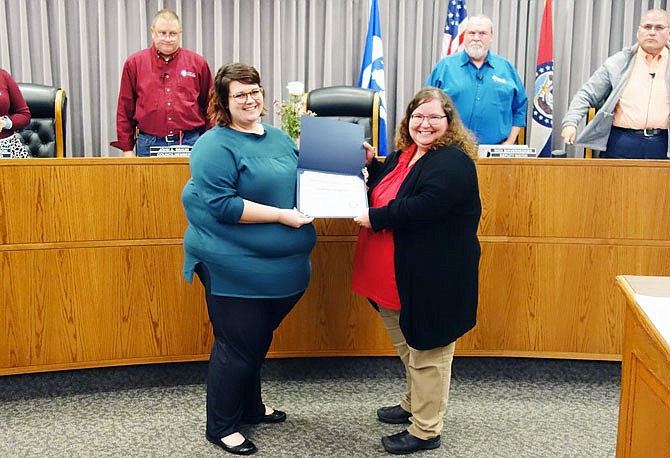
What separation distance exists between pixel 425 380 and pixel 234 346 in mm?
696

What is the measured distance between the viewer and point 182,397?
119 inches

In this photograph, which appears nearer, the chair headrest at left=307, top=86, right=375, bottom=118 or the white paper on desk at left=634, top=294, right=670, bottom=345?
the white paper on desk at left=634, top=294, right=670, bottom=345

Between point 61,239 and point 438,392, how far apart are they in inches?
64.3

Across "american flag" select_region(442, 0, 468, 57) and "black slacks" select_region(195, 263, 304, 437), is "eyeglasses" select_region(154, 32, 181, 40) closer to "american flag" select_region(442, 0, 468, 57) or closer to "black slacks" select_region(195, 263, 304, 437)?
"black slacks" select_region(195, 263, 304, 437)

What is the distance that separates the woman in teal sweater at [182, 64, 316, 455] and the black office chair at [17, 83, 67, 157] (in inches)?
77.6

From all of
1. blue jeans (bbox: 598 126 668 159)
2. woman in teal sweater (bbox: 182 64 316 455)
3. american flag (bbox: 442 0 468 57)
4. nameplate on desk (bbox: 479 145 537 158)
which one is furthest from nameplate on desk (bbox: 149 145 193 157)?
american flag (bbox: 442 0 468 57)

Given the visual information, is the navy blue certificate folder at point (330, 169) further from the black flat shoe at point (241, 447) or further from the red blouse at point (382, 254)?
the black flat shoe at point (241, 447)

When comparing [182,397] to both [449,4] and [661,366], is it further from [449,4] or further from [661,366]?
[449,4]

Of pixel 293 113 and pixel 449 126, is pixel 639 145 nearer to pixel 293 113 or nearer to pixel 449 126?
pixel 449 126

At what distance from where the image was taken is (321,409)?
292cm

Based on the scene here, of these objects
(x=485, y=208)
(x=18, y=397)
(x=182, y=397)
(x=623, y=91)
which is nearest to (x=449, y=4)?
(x=623, y=91)

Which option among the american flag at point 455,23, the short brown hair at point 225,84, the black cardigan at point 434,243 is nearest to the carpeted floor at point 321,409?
the black cardigan at point 434,243

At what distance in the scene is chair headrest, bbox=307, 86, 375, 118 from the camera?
4.28 m

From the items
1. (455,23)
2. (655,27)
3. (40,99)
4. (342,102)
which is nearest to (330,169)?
(342,102)
